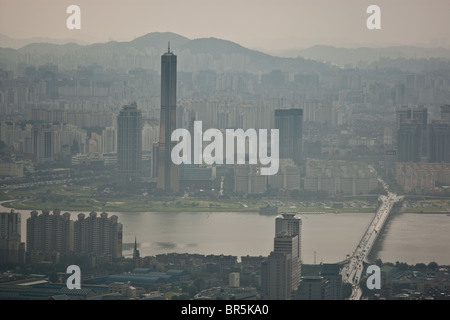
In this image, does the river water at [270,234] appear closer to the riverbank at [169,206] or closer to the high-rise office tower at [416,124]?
the riverbank at [169,206]

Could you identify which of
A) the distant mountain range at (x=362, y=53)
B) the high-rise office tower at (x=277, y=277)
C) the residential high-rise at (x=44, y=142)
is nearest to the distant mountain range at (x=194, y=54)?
the distant mountain range at (x=362, y=53)

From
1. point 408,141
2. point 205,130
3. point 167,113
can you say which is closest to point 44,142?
point 167,113

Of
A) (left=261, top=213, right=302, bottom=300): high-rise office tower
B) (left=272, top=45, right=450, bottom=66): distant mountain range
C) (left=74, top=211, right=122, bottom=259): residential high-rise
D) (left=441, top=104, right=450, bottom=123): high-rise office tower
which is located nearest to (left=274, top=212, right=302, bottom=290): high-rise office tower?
(left=261, top=213, right=302, bottom=300): high-rise office tower

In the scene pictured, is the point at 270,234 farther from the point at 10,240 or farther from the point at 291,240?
the point at 10,240
